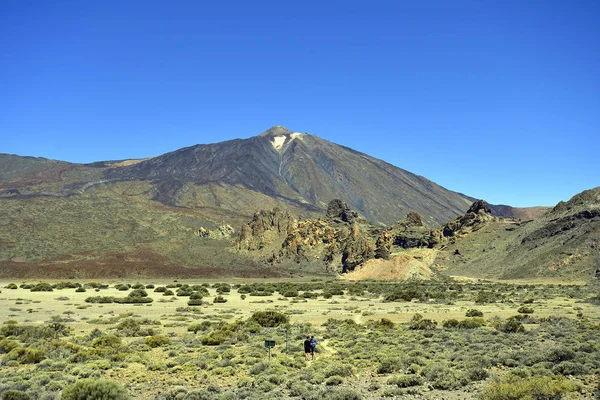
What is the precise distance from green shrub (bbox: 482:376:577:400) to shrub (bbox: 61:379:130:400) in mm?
9126

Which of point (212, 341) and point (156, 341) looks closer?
point (156, 341)

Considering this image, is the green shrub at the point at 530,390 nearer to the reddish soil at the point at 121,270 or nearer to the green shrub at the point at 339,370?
the green shrub at the point at 339,370

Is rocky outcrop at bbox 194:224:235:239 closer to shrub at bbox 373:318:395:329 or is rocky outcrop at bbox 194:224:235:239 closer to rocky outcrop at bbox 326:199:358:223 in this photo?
rocky outcrop at bbox 326:199:358:223

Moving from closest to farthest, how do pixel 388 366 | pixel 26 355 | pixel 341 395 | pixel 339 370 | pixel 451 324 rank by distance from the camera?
pixel 341 395, pixel 339 370, pixel 388 366, pixel 26 355, pixel 451 324

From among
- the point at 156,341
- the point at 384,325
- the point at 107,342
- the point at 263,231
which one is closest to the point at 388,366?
the point at 156,341

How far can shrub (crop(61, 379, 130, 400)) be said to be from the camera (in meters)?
11.0

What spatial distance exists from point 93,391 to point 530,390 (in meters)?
10.6

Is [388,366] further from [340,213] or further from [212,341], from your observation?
[340,213]

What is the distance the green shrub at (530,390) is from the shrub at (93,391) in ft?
29.9

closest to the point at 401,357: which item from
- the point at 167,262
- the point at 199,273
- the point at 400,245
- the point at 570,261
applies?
the point at 570,261

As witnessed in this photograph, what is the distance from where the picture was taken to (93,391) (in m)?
11.1

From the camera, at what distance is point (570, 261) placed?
74875mm

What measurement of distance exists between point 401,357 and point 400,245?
94.0m

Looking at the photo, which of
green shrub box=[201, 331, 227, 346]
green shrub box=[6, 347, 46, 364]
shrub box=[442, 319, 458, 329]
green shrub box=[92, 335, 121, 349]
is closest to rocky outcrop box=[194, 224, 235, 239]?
shrub box=[442, 319, 458, 329]
